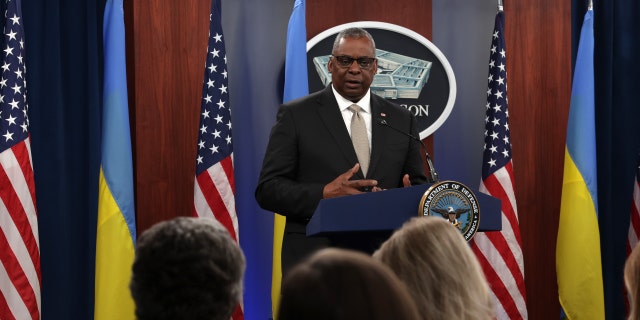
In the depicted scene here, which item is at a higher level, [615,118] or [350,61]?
[350,61]

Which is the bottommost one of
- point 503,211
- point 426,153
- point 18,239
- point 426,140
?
point 503,211

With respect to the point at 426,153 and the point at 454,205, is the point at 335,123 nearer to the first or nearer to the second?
the point at 426,153

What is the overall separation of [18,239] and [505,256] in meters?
2.97

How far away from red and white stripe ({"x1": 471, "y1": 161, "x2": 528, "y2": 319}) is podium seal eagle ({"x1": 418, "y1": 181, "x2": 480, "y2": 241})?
2639 millimetres

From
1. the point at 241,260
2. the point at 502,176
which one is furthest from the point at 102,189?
the point at 241,260

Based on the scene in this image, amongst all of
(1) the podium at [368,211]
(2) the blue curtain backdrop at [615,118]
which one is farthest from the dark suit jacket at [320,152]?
(2) the blue curtain backdrop at [615,118]

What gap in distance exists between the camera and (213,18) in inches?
208

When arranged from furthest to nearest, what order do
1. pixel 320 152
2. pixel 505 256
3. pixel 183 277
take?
1. pixel 505 256
2. pixel 320 152
3. pixel 183 277

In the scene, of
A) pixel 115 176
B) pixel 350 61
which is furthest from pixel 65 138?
pixel 350 61

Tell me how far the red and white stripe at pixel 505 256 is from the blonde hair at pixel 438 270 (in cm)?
370

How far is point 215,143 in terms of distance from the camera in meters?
5.28

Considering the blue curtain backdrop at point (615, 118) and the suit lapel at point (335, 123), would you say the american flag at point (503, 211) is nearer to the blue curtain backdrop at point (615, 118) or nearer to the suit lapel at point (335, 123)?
the blue curtain backdrop at point (615, 118)

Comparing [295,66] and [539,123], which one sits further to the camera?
[539,123]

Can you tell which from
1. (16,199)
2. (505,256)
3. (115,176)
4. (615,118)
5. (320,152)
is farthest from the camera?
(615,118)
